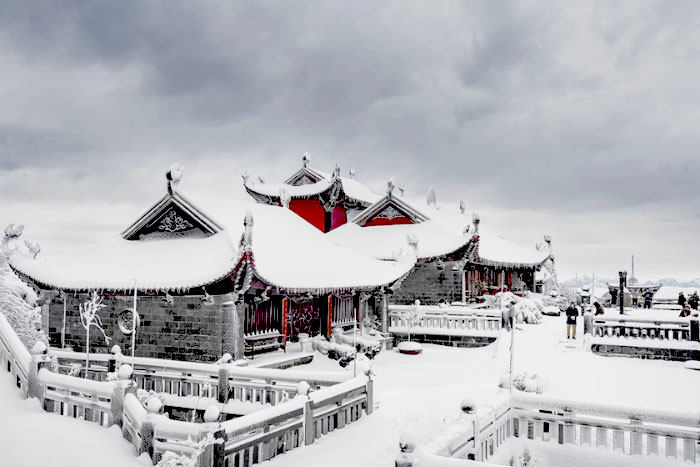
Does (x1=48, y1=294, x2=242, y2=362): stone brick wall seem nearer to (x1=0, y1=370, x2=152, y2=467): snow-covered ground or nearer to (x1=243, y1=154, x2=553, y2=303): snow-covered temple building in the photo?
(x1=0, y1=370, x2=152, y2=467): snow-covered ground

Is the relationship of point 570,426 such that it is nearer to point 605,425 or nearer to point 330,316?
point 605,425

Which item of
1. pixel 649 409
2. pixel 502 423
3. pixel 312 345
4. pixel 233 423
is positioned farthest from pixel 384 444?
pixel 312 345

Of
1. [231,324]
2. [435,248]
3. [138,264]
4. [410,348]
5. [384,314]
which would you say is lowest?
[410,348]

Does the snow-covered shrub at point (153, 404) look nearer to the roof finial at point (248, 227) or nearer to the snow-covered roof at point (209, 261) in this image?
the snow-covered roof at point (209, 261)

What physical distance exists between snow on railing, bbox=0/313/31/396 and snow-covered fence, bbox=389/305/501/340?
14253mm

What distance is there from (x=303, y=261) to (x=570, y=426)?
1132cm

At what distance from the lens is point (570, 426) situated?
822 centimetres

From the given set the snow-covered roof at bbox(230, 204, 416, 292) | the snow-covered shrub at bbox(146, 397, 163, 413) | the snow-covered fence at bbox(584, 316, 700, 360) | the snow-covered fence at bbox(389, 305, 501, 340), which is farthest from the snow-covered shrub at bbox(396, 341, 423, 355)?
the snow-covered shrub at bbox(146, 397, 163, 413)

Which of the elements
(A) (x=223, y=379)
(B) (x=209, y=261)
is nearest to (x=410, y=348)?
(B) (x=209, y=261)

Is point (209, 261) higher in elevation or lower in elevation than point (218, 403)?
higher

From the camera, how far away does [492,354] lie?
19516mm

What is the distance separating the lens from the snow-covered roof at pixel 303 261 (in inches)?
645

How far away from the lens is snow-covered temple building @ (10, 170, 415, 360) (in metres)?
15.1

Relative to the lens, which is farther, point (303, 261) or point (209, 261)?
point (303, 261)
